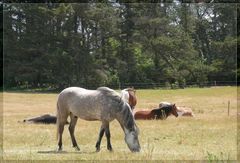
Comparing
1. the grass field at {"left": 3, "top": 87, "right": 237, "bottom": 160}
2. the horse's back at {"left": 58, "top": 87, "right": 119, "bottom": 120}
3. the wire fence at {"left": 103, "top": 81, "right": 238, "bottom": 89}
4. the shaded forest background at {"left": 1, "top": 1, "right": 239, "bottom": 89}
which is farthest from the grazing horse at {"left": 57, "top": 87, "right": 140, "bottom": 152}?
the shaded forest background at {"left": 1, "top": 1, "right": 239, "bottom": 89}

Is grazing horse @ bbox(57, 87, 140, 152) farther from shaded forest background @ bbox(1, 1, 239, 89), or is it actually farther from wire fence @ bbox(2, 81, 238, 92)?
shaded forest background @ bbox(1, 1, 239, 89)

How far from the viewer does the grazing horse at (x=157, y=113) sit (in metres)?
24.1

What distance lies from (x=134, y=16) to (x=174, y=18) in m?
5.16

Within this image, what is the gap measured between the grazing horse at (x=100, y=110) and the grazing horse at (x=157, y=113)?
966 centimetres

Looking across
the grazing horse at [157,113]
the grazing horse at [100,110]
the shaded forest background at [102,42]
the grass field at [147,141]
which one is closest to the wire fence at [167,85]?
the shaded forest background at [102,42]

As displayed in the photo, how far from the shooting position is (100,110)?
13.5m

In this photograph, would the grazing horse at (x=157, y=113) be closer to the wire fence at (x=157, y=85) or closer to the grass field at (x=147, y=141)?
the grass field at (x=147, y=141)

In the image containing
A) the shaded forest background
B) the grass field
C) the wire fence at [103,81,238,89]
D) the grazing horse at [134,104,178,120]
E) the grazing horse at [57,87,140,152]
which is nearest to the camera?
the grass field

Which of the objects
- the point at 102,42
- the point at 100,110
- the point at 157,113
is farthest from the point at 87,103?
the point at 102,42

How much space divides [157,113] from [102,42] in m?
45.6

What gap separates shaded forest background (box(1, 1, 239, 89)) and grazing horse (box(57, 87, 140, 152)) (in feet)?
154

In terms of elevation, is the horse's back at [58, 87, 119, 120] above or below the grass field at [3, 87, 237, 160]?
above

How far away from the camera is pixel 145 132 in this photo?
1831cm

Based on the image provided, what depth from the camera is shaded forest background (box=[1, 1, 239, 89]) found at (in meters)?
63.8
